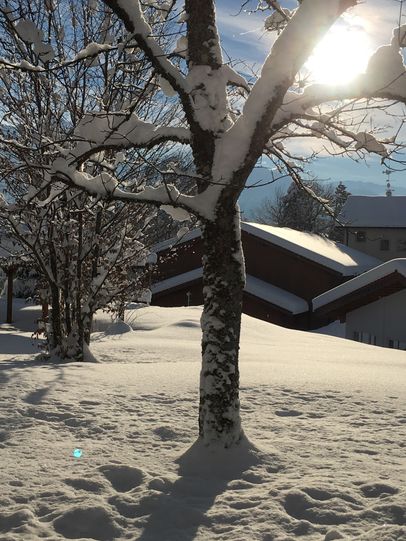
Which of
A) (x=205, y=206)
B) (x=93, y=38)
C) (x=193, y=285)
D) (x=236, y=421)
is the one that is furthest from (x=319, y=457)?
(x=193, y=285)

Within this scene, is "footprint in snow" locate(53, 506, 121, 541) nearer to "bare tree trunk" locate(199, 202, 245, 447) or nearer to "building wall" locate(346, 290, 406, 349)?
"bare tree trunk" locate(199, 202, 245, 447)

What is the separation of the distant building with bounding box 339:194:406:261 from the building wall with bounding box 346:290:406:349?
21920 millimetres

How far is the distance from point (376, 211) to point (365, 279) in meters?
26.7

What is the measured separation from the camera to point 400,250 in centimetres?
3962

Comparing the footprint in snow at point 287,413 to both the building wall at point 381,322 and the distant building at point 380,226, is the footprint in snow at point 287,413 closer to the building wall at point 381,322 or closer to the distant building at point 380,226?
the building wall at point 381,322

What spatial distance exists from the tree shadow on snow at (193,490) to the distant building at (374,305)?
1207 cm

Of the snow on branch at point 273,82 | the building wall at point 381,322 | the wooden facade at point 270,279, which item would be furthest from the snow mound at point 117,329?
the wooden facade at point 270,279

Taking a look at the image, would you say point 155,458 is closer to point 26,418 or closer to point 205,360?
point 205,360

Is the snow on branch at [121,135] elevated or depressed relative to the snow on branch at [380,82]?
depressed

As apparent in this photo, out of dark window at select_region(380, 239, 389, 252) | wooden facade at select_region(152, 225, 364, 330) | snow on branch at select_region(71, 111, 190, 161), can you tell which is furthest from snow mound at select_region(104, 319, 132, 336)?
dark window at select_region(380, 239, 389, 252)

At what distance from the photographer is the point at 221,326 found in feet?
14.1

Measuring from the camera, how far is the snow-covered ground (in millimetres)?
3236

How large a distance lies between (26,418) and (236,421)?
74.2 inches

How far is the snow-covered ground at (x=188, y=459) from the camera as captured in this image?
10.6 feet
